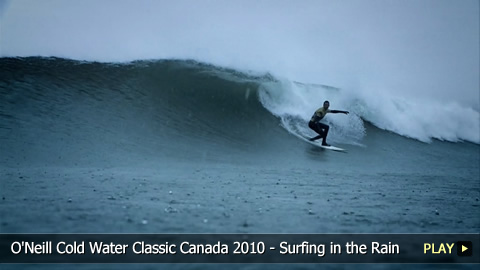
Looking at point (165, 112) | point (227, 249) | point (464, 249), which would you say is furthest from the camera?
point (165, 112)

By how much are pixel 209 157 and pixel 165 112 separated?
310 cm

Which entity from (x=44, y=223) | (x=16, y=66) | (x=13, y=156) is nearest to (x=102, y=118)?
(x=13, y=156)

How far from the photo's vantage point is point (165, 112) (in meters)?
11.1

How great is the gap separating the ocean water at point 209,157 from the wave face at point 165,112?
0.05 metres

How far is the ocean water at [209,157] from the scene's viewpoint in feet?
14.1

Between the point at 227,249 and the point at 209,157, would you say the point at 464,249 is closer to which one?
the point at 227,249

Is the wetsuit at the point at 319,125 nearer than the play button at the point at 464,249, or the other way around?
the play button at the point at 464,249

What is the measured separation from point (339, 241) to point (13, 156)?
5.53 m

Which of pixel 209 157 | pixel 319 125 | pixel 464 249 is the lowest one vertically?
pixel 464 249

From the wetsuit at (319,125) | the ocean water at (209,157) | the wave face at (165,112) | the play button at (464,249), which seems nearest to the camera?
the play button at (464,249)

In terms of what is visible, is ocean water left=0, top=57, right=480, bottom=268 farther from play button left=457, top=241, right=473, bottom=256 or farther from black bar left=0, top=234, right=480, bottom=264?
A: play button left=457, top=241, right=473, bottom=256

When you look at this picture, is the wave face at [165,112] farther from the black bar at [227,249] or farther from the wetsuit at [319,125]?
the black bar at [227,249]

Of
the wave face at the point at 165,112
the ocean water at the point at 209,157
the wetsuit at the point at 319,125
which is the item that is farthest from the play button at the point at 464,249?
the wetsuit at the point at 319,125

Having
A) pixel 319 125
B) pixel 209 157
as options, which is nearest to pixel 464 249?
pixel 209 157
